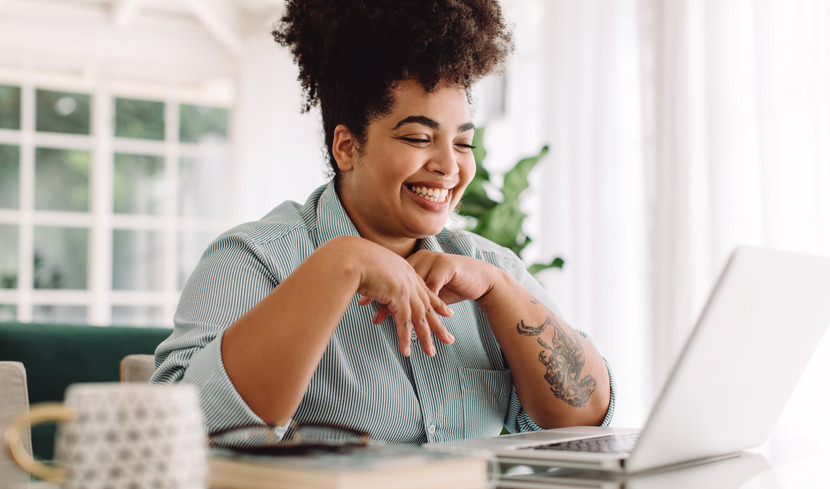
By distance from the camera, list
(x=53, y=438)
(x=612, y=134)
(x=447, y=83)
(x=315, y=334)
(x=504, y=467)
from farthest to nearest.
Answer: (x=612, y=134) < (x=53, y=438) < (x=447, y=83) < (x=315, y=334) < (x=504, y=467)

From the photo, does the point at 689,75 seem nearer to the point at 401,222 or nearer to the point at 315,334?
the point at 401,222

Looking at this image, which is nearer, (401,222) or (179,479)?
(179,479)

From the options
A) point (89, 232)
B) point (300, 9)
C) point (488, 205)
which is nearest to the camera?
point (300, 9)

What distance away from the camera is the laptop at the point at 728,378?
75 cm

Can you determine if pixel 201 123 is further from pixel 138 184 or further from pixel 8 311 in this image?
pixel 8 311

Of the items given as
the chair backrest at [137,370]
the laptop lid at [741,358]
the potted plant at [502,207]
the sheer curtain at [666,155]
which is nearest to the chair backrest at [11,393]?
the chair backrest at [137,370]

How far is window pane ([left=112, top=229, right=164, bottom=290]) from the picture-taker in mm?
5371

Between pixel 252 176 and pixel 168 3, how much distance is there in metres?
1.39

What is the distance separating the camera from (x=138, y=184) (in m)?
5.48

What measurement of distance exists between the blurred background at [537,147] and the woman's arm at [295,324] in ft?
1.37

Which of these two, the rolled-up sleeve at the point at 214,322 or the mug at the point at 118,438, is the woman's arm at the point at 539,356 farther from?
the mug at the point at 118,438

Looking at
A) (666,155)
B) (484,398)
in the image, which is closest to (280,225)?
(484,398)

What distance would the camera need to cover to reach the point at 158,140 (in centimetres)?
555

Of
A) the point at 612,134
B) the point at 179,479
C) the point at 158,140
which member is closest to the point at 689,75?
the point at 612,134
